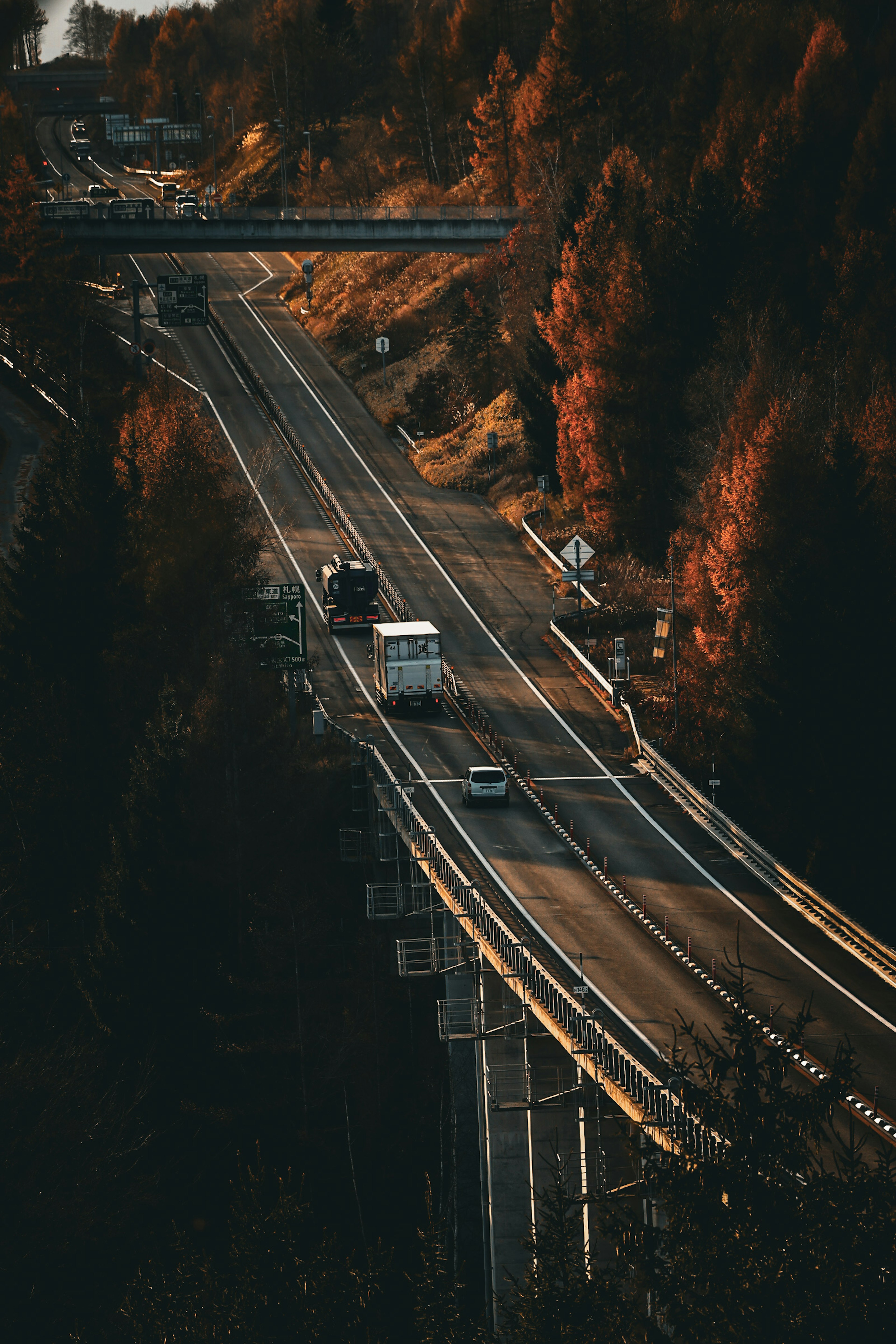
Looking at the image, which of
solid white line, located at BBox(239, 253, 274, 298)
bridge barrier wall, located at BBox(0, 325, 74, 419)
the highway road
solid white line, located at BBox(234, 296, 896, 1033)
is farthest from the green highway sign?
solid white line, located at BBox(239, 253, 274, 298)

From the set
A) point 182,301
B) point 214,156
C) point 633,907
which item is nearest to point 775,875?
point 633,907

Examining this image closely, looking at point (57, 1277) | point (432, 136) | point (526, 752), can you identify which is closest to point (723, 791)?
point (526, 752)

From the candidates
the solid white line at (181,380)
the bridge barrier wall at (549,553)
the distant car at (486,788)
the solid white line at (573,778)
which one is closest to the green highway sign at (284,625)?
the distant car at (486,788)

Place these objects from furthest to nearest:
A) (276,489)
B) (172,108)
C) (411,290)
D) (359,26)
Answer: (172,108), (359,26), (411,290), (276,489)

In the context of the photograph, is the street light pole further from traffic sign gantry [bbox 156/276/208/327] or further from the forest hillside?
traffic sign gantry [bbox 156/276/208/327]

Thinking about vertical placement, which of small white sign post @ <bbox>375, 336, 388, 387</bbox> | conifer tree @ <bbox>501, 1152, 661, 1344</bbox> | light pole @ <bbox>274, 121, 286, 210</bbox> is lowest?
conifer tree @ <bbox>501, 1152, 661, 1344</bbox>

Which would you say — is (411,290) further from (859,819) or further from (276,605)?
(859,819)
